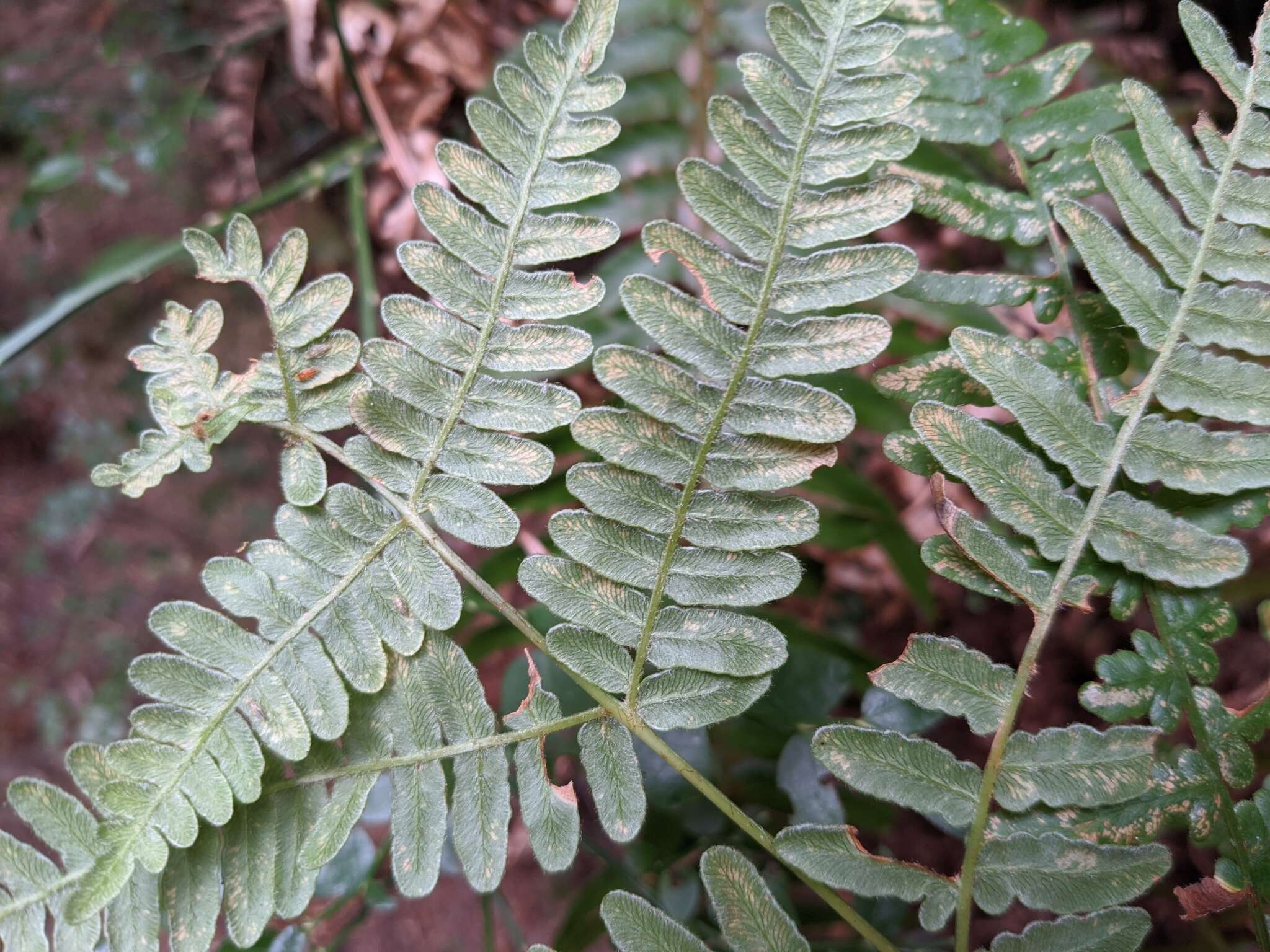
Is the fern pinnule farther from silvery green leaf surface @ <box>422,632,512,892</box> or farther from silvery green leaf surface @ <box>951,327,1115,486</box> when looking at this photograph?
silvery green leaf surface @ <box>951,327,1115,486</box>

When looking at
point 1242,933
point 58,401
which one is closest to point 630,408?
point 1242,933

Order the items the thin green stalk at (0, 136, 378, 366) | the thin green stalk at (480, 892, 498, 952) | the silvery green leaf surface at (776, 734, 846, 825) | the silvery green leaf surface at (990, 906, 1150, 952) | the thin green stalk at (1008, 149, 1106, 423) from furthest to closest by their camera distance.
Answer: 1. the thin green stalk at (0, 136, 378, 366)
2. the thin green stalk at (480, 892, 498, 952)
3. the silvery green leaf surface at (776, 734, 846, 825)
4. the thin green stalk at (1008, 149, 1106, 423)
5. the silvery green leaf surface at (990, 906, 1150, 952)

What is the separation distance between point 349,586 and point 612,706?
23 centimetres

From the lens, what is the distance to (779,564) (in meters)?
0.61

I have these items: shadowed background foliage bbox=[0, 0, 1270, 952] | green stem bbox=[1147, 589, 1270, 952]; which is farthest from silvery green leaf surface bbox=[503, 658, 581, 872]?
green stem bbox=[1147, 589, 1270, 952]

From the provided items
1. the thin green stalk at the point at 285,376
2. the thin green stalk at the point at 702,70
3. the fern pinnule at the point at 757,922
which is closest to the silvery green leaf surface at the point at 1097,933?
the fern pinnule at the point at 757,922

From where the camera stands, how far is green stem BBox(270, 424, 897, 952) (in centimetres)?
61

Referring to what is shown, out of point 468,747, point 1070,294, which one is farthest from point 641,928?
point 1070,294

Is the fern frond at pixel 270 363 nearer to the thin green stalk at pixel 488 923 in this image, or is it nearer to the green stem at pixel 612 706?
the green stem at pixel 612 706

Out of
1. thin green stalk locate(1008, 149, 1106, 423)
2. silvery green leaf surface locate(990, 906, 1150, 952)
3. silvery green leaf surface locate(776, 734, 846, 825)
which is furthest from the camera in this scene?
silvery green leaf surface locate(776, 734, 846, 825)

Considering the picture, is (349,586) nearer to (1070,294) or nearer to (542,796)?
(542,796)

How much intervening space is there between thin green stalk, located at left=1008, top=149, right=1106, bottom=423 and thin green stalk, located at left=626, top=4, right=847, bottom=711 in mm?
273

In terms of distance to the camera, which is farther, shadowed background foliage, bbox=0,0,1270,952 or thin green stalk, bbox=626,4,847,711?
shadowed background foliage, bbox=0,0,1270,952

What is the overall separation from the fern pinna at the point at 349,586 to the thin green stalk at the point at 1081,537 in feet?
0.88
